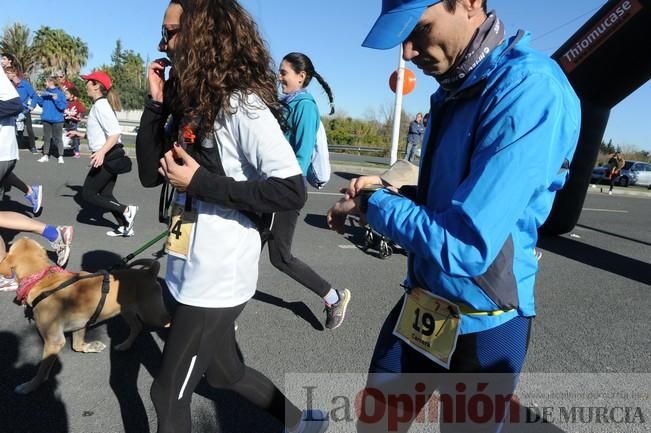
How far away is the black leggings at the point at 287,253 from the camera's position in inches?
134

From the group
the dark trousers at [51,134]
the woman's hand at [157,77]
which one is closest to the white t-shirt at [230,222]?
the woman's hand at [157,77]

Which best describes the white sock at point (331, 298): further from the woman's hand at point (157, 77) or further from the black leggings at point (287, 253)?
the woman's hand at point (157, 77)

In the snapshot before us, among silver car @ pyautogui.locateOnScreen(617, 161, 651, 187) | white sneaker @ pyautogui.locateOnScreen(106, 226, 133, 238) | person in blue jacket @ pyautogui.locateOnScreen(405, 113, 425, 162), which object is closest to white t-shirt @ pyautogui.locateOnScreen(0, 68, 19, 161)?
white sneaker @ pyautogui.locateOnScreen(106, 226, 133, 238)

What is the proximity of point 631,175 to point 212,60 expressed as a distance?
28448 mm

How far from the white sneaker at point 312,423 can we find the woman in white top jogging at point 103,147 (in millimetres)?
4168

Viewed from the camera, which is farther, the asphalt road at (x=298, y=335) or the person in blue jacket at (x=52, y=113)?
the person in blue jacket at (x=52, y=113)

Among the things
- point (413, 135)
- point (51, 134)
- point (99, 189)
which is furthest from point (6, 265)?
point (413, 135)

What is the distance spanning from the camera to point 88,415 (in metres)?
2.48

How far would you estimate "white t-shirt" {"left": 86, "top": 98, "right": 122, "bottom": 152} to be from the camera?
5.32 metres

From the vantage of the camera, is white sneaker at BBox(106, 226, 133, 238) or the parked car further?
the parked car

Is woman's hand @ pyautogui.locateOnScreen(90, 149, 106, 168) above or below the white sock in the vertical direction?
above

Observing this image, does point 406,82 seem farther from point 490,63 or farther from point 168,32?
point 490,63

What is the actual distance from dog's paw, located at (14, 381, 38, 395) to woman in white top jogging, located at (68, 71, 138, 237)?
3.21m

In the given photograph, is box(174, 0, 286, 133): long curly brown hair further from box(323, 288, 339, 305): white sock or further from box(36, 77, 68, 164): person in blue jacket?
box(36, 77, 68, 164): person in blue jacket
